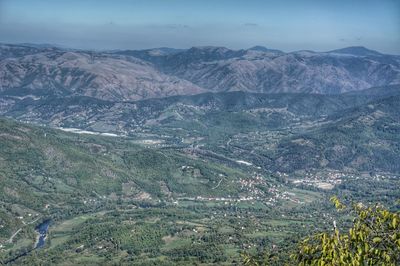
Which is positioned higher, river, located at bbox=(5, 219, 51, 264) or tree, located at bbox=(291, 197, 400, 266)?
tree, located at bbox=(291, 197, 400, 266)

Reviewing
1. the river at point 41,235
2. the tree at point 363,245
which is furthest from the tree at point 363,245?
the river at point 41,235

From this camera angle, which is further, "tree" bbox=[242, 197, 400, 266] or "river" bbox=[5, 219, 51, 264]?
"river" bbox=[5, 219, 51, 264]

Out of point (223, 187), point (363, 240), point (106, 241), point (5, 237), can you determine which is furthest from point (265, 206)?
point (363, 240)

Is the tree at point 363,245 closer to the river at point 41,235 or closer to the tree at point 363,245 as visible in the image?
the tree at point 363,245

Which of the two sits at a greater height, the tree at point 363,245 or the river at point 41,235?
the tree at point 363,245

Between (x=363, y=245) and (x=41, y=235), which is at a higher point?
(x=363, y=245)

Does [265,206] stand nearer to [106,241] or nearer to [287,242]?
[287,242]

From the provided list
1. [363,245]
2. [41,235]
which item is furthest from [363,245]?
[41,235]

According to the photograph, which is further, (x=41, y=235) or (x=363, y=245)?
(x=41, y=235)

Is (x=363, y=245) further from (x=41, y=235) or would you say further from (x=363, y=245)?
(x=41, y=235)

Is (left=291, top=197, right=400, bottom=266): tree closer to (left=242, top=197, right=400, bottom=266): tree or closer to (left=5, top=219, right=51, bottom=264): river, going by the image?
(left=242, top=197, right=400, bottom=266): tree

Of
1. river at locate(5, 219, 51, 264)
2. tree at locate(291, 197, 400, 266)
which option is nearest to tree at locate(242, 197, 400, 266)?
tree at locate(291, 197, 400, 266)

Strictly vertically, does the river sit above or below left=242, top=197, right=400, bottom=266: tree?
below
